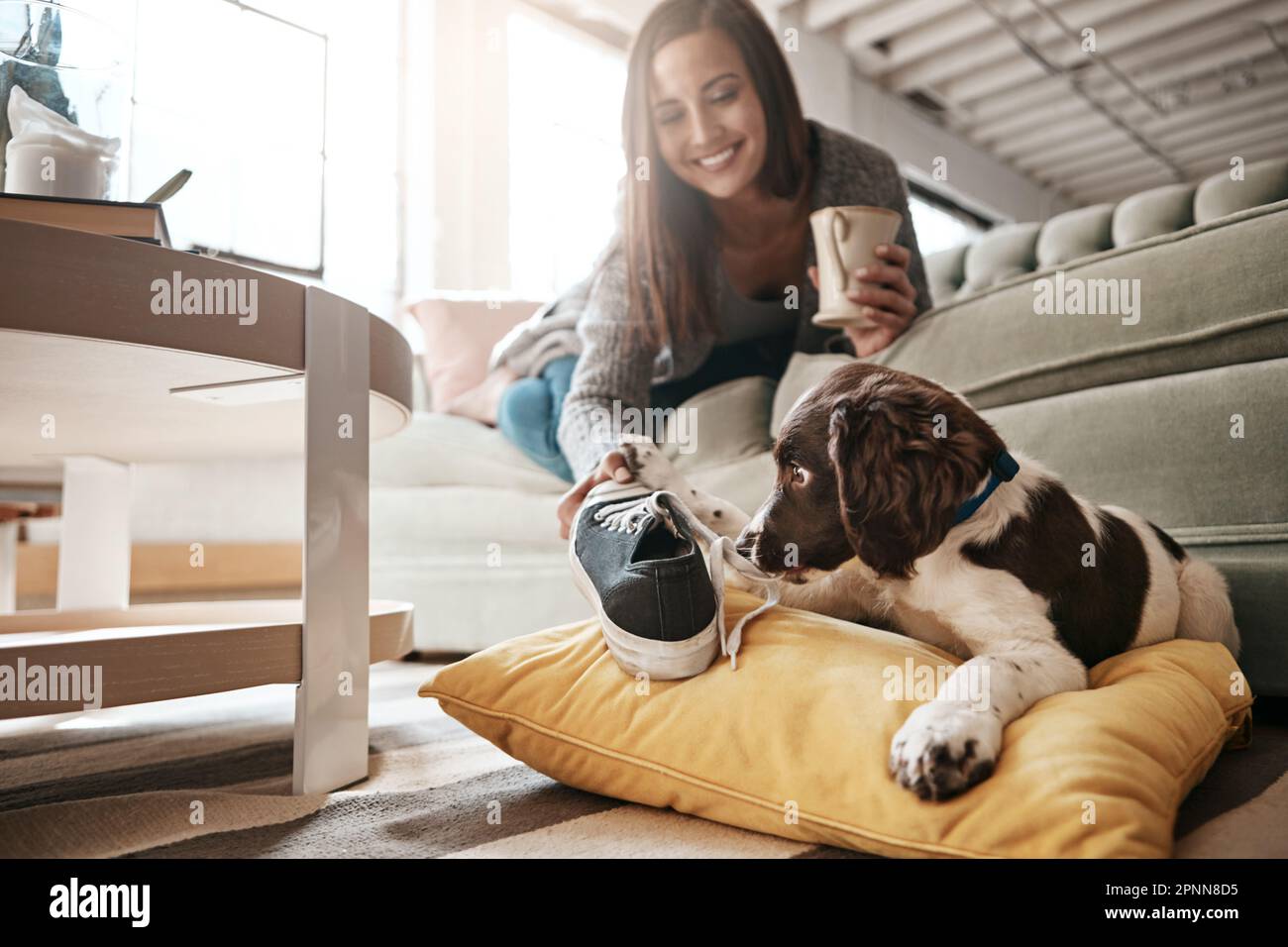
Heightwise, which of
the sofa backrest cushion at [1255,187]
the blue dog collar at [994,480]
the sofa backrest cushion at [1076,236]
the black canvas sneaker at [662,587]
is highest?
the sofa backrest cushion at [1076,236]

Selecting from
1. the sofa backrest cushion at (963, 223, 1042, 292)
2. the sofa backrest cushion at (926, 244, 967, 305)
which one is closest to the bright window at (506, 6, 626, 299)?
the sofa backrest cushion at (926, 244, 967, 305)

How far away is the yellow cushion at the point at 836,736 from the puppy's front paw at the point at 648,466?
0.18m

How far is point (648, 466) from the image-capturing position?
109 cm

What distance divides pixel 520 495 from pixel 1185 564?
1343mm

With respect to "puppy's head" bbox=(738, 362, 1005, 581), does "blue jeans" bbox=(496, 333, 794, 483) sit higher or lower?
higher

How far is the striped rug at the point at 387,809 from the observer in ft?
2.52

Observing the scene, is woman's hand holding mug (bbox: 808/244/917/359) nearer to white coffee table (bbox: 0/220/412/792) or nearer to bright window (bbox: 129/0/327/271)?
Result: white coffee table (bbox: 0/220/412/792)

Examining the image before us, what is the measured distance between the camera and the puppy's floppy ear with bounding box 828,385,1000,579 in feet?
2.71

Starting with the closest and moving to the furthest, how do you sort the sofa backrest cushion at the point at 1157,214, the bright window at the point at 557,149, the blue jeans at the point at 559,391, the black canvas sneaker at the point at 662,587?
the black canvas sneaker at the point at 662,587
the blue jeans at the point at 559,391
the sofa backrest cushion at the point at 1157,214
the bright window at the point at 557,149

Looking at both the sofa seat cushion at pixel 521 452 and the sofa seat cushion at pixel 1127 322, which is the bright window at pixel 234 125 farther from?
the sofa seat cushion at pixel 1127 322

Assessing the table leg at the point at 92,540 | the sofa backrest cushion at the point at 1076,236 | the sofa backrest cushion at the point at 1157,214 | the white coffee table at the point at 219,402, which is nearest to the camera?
the white coffee table at the point at 219,402

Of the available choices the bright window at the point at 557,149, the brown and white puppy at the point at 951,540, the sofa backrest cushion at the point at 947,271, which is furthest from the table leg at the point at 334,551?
the bright window at the point at 557,149

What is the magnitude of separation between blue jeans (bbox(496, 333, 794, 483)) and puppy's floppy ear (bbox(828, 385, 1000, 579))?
2.65 feet
